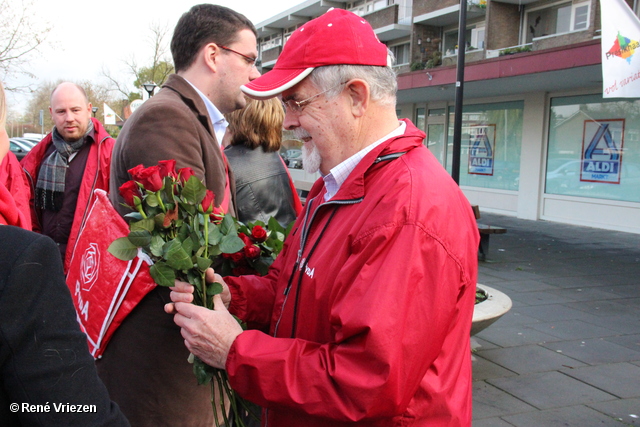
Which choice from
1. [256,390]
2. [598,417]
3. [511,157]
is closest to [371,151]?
[256,390]

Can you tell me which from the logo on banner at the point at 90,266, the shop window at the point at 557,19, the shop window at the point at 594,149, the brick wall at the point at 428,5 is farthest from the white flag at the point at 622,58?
the brick wall at the point at 428,5

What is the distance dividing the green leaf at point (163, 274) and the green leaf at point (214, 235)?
155mm

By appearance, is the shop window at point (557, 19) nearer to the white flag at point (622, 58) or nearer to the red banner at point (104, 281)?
the white flag at point (622, 58)

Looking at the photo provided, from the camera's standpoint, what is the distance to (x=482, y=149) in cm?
1708

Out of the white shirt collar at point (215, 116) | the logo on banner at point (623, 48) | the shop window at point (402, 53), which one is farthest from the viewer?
the shop window at point (402, 53)

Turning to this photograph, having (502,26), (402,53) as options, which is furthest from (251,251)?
(402,53)

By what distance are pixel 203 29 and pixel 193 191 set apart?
41.7 inches

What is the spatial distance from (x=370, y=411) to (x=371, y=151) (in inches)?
27.6

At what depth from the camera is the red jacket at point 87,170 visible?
4.20 metres

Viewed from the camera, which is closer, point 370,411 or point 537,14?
point 370,411

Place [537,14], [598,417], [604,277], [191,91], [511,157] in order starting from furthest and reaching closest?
[537,14] < [511,157] < [604,277] < [598,417] < [191,91]

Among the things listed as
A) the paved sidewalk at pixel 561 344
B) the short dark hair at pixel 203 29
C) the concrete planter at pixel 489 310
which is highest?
the short dark hair at pixel 203 29

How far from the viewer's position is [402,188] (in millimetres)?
1410

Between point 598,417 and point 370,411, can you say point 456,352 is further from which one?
point 598,417
